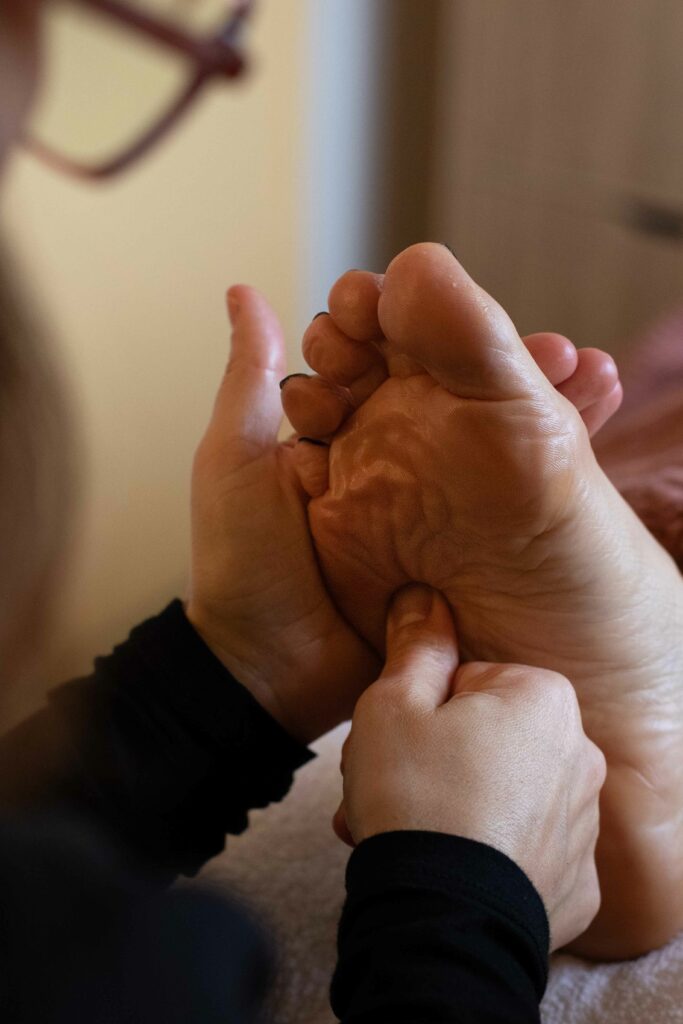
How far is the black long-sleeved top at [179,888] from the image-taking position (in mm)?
309

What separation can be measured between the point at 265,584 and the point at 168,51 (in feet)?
0.94

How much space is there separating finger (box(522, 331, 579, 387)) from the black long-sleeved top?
0.24 m

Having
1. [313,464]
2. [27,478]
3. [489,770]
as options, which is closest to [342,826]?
[489,770]

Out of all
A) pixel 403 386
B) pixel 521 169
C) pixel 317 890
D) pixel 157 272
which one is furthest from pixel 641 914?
pixel 521 169

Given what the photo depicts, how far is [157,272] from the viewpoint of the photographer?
58.4 inches

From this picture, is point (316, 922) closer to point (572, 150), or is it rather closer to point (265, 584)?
point (265, 584)

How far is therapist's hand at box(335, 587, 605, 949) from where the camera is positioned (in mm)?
444

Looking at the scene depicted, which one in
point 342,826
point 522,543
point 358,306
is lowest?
point 342,826

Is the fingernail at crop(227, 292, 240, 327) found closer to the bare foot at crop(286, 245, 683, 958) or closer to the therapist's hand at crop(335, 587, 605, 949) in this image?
the bare foot at crop(286, 245, 683, 958)

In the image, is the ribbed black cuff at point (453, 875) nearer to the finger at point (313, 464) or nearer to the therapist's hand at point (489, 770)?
the therapist's hand at point (489, 770)

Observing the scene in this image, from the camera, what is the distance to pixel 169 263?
4.86 ft

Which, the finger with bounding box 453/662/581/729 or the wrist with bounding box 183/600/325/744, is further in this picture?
the wrist with bounding box 183/600/325/744

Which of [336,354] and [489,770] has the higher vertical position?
[336,354]

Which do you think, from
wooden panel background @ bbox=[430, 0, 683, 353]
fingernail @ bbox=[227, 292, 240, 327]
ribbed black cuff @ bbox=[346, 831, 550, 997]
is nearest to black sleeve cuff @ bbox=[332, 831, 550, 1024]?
ribbed black cuff @ bbox=[346, 831, 550, 997]
